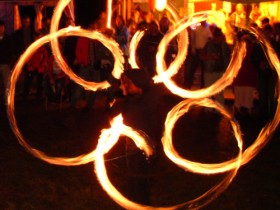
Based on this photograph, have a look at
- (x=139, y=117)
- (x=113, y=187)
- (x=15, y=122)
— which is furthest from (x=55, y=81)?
(x=139, y=117)

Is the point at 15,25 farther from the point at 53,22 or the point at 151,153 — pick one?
the point at 151,153

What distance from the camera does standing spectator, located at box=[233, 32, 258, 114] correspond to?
10398 millimetres

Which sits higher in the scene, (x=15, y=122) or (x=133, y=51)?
(x=133, y=51)

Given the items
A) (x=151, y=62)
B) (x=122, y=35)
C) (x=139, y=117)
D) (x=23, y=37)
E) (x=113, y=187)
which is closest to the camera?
(x=139, y=117)

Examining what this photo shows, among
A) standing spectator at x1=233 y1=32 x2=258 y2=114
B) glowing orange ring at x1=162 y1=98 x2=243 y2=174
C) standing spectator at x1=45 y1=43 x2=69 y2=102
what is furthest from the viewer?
standing spectator at x1=45 y1=43 x2=69 y2=102

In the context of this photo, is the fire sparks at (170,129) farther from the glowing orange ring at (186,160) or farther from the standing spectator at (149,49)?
the standing spectator at (149,49)

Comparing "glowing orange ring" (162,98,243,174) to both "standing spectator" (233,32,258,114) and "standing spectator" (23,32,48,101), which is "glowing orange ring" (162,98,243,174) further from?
"standing spectator" (23,32,48,101)

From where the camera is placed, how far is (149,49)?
1024 cm

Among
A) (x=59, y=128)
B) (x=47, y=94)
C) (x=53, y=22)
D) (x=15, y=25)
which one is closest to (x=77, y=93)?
(x=47, y=94)

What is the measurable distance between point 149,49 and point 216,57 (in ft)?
3.97

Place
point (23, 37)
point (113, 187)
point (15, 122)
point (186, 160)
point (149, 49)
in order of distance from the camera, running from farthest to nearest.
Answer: point (23, 37)
point (149, 49)
point (15, 122)
point (186, 160)
point (113, 187)

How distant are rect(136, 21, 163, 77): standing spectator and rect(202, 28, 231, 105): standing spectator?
0.93 m

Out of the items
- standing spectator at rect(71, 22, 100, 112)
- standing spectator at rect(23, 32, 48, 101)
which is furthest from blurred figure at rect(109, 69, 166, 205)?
standing spectator at rect(23, 32, 48, 101)

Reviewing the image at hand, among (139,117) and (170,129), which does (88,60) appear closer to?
(170,129)
